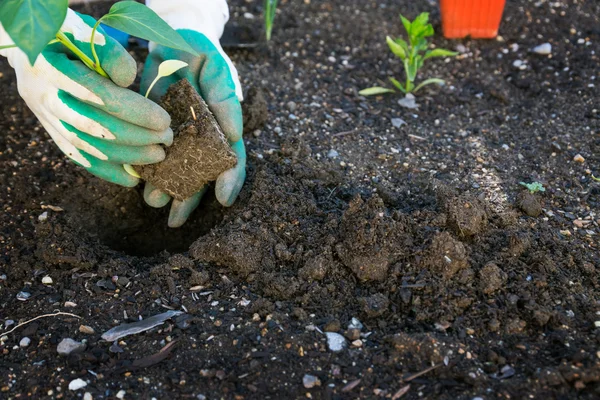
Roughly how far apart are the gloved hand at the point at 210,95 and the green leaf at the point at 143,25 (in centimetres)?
44

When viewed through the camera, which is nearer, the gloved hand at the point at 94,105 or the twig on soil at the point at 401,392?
the twig on soil at the point at 401,392

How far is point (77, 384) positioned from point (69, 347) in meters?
0.12

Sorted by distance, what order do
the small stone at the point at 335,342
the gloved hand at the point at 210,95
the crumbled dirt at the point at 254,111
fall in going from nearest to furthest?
the small stone at the point at 335,342 < the gloved hand at the point at 210,95 < the crumbled dirt at the point at 254,111

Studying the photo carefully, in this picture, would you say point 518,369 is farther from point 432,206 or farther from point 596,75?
point 596,75

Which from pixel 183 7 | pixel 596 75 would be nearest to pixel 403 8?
pixel 596 75

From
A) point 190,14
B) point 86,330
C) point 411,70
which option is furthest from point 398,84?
point 86,330

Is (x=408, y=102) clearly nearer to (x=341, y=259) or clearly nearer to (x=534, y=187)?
(x=534, y=187)

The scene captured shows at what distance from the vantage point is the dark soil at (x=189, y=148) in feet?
5.95

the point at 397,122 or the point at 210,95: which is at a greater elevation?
the point at 210,95

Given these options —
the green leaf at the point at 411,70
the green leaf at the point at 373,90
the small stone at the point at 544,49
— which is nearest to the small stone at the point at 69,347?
the green leaf at the point at 373,90

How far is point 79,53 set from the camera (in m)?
1.69

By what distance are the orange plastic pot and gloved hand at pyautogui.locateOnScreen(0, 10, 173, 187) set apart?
1503 millimetres

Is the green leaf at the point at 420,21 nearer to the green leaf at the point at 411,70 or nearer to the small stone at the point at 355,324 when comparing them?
the green leaf at the point at 411,70

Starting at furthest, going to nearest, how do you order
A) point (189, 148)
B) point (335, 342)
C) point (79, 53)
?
point (189, 148) < point (79, 53) < point (335, 342)
